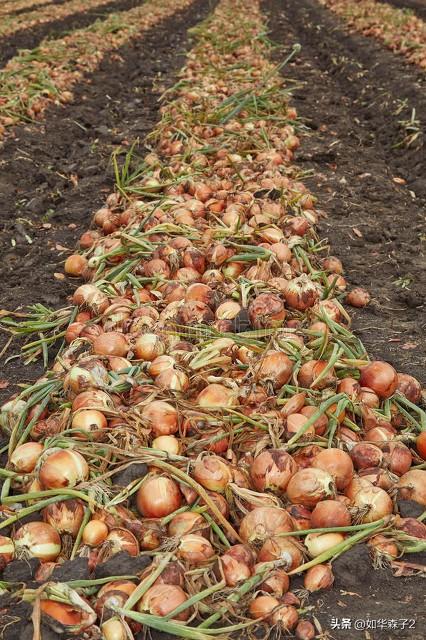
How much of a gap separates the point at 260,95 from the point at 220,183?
2.58 metres

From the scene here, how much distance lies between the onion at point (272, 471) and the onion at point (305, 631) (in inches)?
17.1

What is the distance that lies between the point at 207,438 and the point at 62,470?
0.51 metres

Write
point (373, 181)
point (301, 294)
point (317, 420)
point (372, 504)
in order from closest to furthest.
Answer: point (372, 504)
point (317, 420)
point (301, 294)
point (373, 181)

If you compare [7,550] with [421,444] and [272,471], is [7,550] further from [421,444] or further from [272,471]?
[421,444]

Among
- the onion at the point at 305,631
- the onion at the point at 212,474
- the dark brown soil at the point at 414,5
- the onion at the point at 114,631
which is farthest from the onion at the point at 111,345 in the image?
the dark brown soil at the point at 414,5

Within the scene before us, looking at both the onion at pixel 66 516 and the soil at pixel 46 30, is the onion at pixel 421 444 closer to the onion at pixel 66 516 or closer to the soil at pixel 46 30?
the onion at pixel 66 516

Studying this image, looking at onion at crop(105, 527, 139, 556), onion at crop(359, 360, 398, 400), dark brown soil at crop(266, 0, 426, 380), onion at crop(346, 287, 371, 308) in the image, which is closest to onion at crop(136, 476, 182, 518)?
onion at crop(105, 527, 139, 556)

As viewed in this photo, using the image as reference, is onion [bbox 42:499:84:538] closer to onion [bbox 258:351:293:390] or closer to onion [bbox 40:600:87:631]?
onion [bbox 40:600:87:631]

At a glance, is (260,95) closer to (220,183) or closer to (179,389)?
(220,183)

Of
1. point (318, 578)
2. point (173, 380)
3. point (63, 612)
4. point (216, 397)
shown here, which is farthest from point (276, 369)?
point (63, 612)

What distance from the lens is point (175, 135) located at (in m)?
5.89

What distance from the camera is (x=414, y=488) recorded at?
2.20 meters

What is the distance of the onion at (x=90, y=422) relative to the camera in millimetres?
2247

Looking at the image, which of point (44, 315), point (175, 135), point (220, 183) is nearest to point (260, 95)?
point (175, 135)
